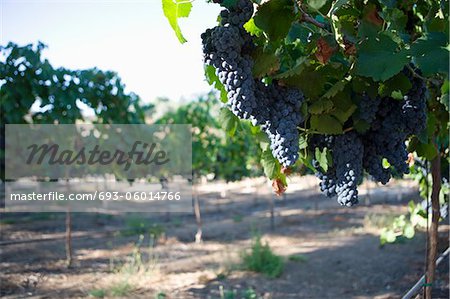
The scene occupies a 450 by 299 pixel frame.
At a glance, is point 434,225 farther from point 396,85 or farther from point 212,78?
point 212,78

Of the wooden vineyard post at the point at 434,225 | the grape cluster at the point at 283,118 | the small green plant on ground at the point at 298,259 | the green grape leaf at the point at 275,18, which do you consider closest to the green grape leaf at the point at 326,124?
the grape cluster at the point at 283,118

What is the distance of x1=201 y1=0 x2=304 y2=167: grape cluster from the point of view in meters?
1.10

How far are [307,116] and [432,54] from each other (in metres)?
0.51

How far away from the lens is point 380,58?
3.54ft

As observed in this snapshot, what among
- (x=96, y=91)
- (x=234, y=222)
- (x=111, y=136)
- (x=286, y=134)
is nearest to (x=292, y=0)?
(x=286, y=134)

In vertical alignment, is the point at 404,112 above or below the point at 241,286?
above

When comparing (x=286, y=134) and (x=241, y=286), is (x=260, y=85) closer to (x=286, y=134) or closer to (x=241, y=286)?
(x=286, y=134)

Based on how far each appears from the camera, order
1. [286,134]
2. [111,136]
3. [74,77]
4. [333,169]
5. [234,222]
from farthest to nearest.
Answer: [234,222] < [111,136] < [74,77] < [333,169] < [286,134]

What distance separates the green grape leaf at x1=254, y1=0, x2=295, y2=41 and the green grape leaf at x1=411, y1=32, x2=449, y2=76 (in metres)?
0.31

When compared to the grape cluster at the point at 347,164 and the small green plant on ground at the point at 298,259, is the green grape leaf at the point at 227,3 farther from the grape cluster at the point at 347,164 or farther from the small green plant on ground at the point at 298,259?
the small green plant on ground at the point at 298,259

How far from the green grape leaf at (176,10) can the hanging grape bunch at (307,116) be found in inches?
2.8

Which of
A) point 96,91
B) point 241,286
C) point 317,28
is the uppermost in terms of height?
point 96,91

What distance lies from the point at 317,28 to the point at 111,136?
718 centimetres

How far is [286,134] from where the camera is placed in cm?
122
